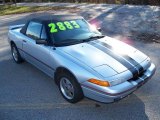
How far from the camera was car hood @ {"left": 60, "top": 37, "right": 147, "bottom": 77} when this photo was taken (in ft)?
14.1

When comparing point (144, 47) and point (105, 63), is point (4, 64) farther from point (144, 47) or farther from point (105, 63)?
point (144, 47)

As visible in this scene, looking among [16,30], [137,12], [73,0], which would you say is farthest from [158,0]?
[16,30]

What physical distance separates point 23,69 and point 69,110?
2.57m

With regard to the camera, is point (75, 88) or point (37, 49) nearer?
point (75, 88)

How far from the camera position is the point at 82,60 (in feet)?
14.7

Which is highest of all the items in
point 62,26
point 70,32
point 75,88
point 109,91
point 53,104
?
point 62,26

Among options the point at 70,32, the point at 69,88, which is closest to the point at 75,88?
the point at 69,88

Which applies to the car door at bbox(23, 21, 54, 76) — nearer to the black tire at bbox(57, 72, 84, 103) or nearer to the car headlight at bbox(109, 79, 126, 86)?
the black tire at bbox(57, 72, 84, 103)

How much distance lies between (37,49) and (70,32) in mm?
864

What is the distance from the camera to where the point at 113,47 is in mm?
5074

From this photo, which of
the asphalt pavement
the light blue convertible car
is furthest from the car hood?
the asphalt pavement

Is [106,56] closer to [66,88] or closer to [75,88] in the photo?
[75,88]

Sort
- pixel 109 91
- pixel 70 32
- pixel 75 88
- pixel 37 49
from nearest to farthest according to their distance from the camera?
pixel 109 91 → pixel 75 88 → pixel 70 32 → pixel 37 49

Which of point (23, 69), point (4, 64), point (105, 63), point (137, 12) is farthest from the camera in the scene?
point (137, 12)
